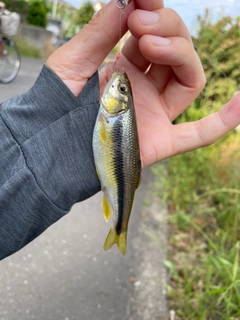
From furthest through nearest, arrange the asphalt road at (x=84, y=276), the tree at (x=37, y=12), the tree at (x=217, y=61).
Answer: the tree at (x=37, y=12), the tree at (x=217, y=61), the asphalt road at (x=84, y=276)

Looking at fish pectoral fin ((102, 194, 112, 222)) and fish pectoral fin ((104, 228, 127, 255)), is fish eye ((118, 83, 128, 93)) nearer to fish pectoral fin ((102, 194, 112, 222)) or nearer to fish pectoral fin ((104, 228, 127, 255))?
fish pectoral fin ((102, 194, 112, 222))

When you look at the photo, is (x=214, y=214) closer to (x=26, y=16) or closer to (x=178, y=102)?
(x=178, y=102)

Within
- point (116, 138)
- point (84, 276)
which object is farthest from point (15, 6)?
point (116, 138)

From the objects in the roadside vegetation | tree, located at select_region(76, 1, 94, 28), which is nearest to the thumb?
tree, located at select_region(76, 1, 94, 28)

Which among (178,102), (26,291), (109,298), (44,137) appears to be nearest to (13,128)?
(44,137)

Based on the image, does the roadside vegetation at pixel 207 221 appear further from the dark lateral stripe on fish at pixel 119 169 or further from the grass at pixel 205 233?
the dark lateral stripe on fish at pixel 119 169

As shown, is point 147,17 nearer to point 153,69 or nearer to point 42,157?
point 153,69

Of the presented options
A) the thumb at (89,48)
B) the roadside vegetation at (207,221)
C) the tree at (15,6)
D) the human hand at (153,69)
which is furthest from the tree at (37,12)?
the thumb at (89,48)
